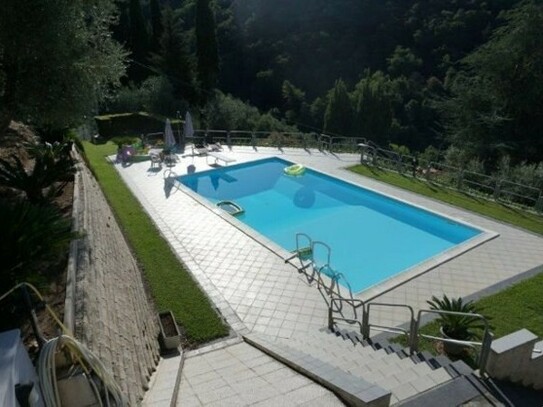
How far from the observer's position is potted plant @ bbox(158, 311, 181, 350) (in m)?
6.93

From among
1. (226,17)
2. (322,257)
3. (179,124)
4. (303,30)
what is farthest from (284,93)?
(322,257)

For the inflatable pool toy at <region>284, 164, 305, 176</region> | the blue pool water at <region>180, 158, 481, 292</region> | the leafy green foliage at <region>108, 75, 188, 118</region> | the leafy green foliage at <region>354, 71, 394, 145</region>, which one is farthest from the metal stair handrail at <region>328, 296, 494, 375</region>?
the leafy green foliage at <region>354, 71, 394, 145</region>

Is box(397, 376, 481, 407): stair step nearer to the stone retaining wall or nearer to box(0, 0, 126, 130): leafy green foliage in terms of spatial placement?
the stone retaining wall

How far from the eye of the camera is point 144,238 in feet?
37.5

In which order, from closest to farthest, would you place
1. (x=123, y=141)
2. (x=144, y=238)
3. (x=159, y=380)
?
(x=159, y=380) < (x=144, y=238) < (x=123, y=141)

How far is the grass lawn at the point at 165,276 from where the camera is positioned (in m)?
7.75

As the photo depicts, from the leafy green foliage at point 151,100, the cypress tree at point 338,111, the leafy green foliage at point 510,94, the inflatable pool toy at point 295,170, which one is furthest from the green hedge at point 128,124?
the cypress tree at point 338,111

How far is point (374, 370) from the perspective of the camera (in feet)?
19.7

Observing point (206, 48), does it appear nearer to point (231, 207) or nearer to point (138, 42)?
point (138, 42)

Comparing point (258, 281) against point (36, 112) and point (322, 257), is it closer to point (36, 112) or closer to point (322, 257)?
point (322, 257)

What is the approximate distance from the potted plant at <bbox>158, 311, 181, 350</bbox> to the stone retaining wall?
14 cm

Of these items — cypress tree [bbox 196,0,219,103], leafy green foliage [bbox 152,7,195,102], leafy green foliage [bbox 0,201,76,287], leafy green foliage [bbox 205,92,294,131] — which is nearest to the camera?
leafy green foliage [bbox 0,201,76,287]

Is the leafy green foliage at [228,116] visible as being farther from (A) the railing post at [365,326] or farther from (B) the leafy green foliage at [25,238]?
(B) the leafy green foliage at [25,238]

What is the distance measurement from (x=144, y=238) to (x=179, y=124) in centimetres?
1401
